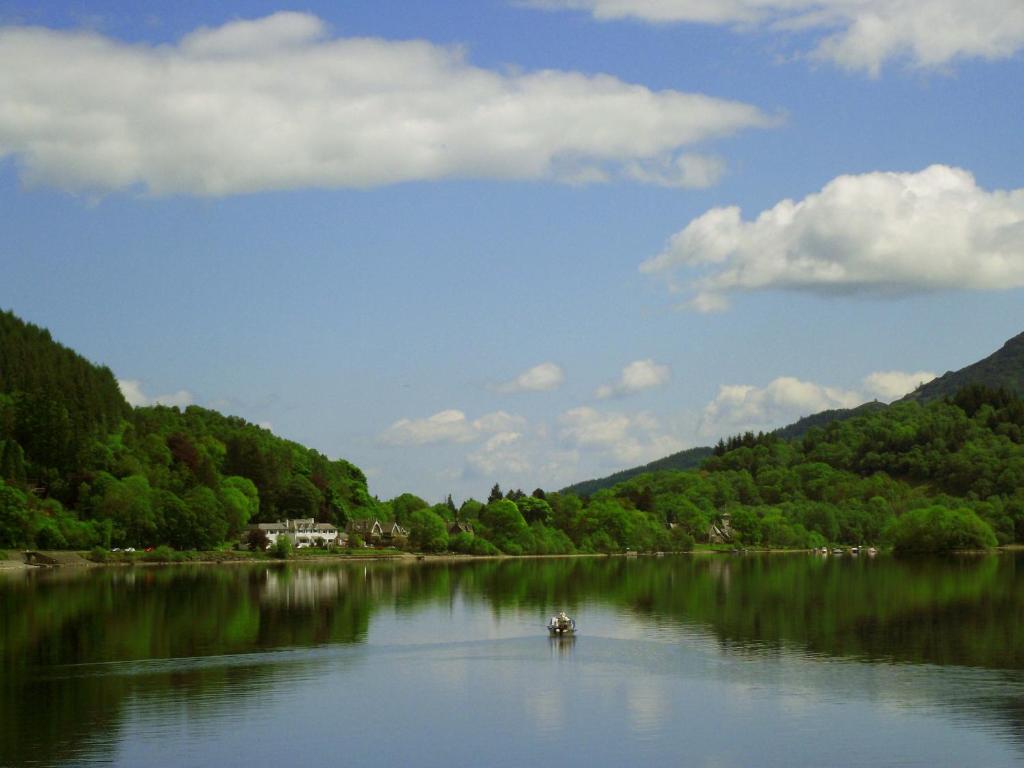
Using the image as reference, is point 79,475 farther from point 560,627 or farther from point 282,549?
point 560,627

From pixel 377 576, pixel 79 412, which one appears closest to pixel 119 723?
pixel 377 576

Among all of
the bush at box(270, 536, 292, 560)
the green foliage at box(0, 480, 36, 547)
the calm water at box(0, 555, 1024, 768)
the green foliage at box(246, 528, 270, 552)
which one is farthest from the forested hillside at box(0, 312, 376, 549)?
the calm water at box(0, 555, 1024, 768)

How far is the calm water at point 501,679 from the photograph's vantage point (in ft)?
145

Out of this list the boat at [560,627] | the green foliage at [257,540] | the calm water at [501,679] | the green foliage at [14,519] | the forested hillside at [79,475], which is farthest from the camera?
the green foliage at [257,540]

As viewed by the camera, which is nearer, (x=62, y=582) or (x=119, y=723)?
(x=119, y=723)

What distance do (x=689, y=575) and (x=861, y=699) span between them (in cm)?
10014

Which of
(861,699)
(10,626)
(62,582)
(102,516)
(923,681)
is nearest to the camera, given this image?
(861,699)

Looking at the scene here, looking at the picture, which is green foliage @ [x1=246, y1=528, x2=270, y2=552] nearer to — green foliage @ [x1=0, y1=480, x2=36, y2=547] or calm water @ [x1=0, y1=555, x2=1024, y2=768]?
green foliage @ [x1=0, y1=480, x2=36, y2=547]

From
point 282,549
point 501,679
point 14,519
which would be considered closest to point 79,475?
point 14,519

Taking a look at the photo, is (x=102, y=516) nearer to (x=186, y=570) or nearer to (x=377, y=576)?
(x=186, y=570)

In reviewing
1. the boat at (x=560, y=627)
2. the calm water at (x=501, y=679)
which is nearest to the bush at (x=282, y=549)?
the calm water at (x=501, y=679)

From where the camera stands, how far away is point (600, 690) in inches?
2221

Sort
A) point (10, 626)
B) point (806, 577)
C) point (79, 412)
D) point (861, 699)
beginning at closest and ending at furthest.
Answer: point (861, 699)
point (10, 626)
point (806, 577)
point (79, 412)

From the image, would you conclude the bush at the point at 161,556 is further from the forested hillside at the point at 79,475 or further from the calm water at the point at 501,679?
the calm water at the point at 501,679
